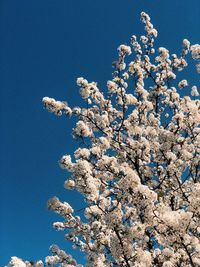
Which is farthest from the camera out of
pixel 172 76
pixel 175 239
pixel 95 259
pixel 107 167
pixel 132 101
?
pixel 172 76

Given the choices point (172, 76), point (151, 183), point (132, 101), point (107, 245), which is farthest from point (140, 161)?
point (172, 76)

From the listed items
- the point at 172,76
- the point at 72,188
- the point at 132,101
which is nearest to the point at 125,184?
the point at 72,188

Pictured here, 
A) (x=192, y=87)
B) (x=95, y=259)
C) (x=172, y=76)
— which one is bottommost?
(x=95, y=259)

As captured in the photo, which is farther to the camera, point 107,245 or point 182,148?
point 182,148

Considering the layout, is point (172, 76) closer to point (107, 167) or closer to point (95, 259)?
point (107, 167)

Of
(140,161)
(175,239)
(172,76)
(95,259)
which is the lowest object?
(175,239)

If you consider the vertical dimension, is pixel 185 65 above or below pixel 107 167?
above

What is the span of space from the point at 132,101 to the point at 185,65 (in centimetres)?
399

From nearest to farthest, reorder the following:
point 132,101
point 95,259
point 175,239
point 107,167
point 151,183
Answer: point 175,239, point 95,259, point 107,167, point 151,183, point 132,101

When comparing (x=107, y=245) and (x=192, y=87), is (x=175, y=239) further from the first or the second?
(x=192, y=87)

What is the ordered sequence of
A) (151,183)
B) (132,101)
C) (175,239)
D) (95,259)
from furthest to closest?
(132,101) → (151,183) → (95,259) → (175,239)

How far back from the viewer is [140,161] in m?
15.5

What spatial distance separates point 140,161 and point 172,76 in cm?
481

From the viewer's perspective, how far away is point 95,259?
1249 cm
